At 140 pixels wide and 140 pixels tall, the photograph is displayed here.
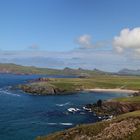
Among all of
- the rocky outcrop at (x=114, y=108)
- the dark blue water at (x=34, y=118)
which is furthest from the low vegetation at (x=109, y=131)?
the rocky outcrop at (x=114, y=108)

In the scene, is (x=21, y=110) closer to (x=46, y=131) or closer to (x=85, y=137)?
(x=46, y=131)

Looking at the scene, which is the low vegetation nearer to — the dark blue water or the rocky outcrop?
the dark blue water

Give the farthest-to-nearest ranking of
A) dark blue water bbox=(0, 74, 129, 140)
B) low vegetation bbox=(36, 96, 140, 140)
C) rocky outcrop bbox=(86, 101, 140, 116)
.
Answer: rocky outcrop bbox=(86, 101, 140, 116) < dark blue water bbox=(0, 74, 129, 140) < low vegetation bbox=(36, 96, 140, 140)

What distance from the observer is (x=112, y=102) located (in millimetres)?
145250

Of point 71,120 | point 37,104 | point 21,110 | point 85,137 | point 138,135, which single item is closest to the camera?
point 138,135

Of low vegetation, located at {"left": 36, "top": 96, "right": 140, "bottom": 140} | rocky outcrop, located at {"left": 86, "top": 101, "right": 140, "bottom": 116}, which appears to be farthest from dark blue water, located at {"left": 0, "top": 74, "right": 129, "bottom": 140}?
low vegetation, located at {"left": 36, "top": 96, "right": 140, "bottom": 140}

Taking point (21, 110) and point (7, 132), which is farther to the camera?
point (21, 110)

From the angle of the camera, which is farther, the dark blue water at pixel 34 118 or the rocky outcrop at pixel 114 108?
the rocky outcrop at pixel 114 108

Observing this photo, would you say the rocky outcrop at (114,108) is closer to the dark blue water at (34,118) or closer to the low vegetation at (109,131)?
the dark blue water at (34,118)

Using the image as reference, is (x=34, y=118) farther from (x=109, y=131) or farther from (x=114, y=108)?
(x=109, y=131)

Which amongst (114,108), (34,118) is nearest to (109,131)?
(34,118)

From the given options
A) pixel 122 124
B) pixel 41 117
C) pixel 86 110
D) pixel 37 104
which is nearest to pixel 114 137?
pixel 122 124

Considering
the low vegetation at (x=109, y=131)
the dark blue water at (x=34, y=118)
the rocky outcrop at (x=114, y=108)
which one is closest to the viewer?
the low vegetation at (x=109, y=131)

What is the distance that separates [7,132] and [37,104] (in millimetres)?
63650
